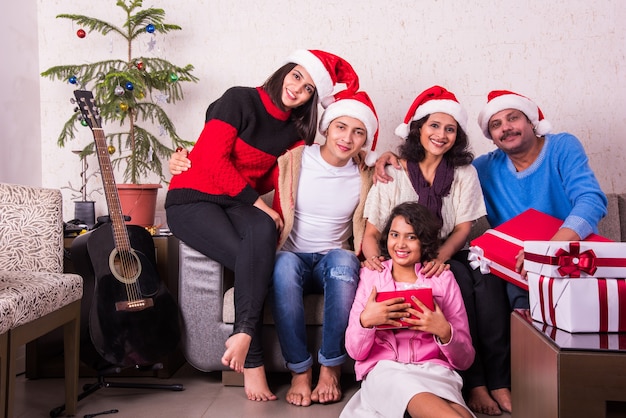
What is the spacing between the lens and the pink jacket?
164 centimetres

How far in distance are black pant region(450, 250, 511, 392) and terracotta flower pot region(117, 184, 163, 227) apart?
4.35 ft

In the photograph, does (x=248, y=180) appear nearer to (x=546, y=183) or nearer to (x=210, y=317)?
(x=210, y=317)

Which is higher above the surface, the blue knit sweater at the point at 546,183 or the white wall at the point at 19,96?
the white wall at the point at 19,96

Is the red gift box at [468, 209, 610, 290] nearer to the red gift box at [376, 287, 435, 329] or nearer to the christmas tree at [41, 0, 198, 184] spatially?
the red gift box at [376, 287, 435, 329]

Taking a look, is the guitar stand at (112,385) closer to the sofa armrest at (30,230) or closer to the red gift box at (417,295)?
the sofa armrest at (30,230)

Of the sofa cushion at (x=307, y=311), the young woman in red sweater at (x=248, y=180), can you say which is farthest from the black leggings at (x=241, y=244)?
the sofa cushion at (x=307, y=311)

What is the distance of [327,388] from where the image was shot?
1.84 m

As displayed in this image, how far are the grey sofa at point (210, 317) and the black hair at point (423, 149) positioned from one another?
25.2 inches

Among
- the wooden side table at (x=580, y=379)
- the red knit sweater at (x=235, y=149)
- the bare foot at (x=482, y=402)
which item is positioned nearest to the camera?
the wooden side table at (x=580, y=379)

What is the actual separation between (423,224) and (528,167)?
63cm

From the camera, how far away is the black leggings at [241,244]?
1825mm

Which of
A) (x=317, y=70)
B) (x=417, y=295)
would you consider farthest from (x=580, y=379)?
(x=317, y=70)

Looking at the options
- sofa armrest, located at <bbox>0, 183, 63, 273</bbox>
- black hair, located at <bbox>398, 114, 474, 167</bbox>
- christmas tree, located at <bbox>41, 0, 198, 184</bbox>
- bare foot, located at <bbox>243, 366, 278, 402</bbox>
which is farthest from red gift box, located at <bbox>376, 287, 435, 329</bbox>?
christmas tree, located at <bbox>41, 0, 198, 184</bbox>

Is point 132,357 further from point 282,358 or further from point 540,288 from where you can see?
point 540,288
